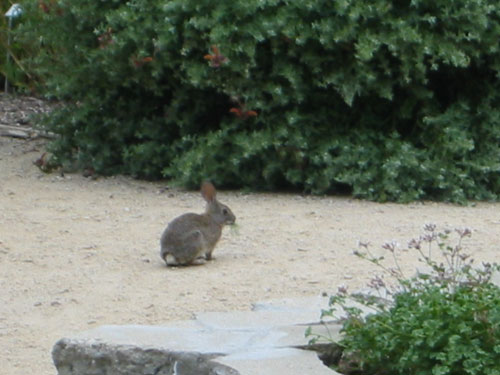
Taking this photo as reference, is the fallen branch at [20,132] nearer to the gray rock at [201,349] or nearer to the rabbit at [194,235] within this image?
the rabbit at [194,235]

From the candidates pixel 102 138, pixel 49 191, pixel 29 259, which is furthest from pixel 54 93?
pixel 29 259

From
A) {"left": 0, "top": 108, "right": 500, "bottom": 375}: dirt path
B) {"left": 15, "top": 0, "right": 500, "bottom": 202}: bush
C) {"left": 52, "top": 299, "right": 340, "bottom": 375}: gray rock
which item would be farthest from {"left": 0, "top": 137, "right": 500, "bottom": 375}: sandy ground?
{"left": 52, "top": 299, "right": 340, "bottom": 375}: gray rock

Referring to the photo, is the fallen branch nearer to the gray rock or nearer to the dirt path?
the dirt path

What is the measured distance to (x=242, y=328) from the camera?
15.4 ft

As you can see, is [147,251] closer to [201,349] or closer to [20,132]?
[201,349]

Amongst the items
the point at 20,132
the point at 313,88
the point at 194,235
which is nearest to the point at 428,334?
the point at 194,235

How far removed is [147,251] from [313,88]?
3068 millimetres

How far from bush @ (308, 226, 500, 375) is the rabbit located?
274 centimetres

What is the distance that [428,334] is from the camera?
4.05 metres

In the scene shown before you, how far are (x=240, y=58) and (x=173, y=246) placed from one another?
123 inches

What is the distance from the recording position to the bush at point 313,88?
9.63 metres

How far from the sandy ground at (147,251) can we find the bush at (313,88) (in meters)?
0.30

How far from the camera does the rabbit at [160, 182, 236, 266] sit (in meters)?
7.11

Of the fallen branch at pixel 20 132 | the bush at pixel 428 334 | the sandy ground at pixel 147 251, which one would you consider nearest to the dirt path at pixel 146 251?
the sandy ground at pixel 147 251
